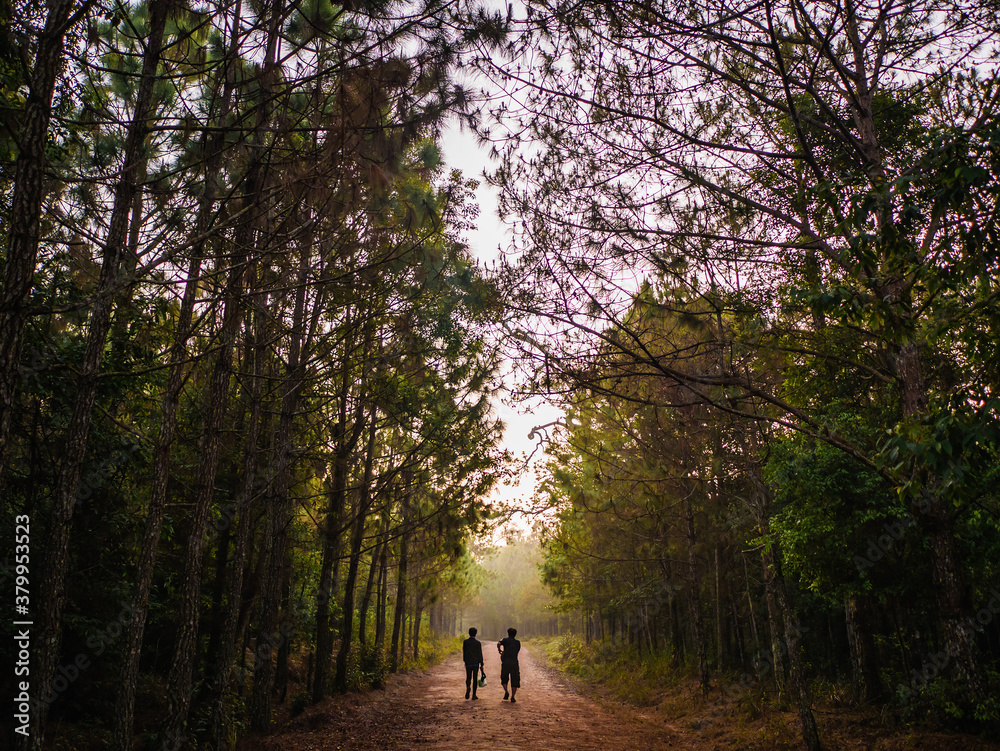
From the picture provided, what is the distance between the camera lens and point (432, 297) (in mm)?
9938

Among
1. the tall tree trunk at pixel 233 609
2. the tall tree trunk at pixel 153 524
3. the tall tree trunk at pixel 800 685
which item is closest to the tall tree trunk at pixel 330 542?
the tall tree trunk at pixel 233 609

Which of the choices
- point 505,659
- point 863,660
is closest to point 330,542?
point 505,659

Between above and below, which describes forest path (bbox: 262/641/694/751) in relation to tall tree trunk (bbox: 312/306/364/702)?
below

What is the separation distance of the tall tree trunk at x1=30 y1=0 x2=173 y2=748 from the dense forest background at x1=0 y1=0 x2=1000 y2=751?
32 millimetres

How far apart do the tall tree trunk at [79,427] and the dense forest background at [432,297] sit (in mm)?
32

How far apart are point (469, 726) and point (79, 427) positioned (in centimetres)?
792

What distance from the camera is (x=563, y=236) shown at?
6.37m

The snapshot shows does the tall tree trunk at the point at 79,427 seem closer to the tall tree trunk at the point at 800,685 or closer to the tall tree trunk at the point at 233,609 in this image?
the tall tree trunk at the point at 233,609

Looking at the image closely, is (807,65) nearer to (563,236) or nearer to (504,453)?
(563,236)

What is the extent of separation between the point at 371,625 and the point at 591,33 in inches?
1114

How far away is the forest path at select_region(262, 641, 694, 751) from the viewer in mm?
8184

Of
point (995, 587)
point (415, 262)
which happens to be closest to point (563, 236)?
point (415, 262)

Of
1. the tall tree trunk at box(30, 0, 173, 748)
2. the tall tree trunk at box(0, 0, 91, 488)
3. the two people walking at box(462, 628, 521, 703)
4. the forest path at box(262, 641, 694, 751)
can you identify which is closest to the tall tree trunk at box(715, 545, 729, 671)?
the forest path at box(262, 641, 694, 751)

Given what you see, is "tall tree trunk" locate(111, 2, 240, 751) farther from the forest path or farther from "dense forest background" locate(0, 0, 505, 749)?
the forest path
